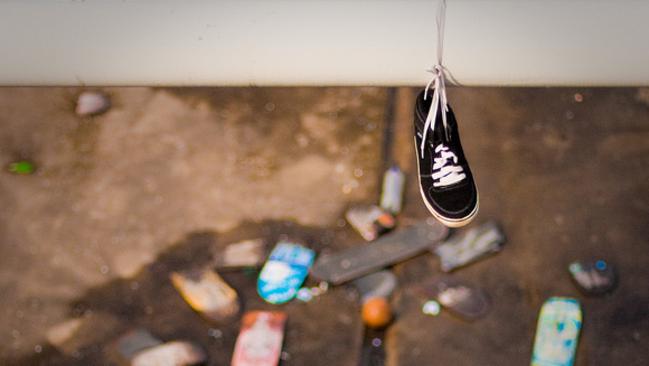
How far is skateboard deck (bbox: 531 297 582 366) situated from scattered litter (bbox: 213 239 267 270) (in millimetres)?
864

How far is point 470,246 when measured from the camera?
6.39 feet

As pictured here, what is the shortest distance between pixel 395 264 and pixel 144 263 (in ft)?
2.68

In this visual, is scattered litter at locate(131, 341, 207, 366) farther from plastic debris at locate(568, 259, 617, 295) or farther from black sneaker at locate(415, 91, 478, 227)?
plastic debris at locate(568, 259, 617, 295)

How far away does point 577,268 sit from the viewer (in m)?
1.87

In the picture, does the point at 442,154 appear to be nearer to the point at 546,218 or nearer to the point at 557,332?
the point at 546,218

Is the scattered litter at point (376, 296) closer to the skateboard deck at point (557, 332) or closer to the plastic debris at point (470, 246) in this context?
the plastic debris at point (470, 246)

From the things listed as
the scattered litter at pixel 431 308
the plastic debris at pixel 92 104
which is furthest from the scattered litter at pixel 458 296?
the plastic debris at pixel 92 104

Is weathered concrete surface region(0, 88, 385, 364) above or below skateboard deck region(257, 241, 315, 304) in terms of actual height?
above

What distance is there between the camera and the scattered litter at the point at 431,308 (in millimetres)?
1837

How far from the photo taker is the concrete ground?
1820mm

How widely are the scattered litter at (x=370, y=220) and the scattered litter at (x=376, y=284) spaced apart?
0.14 m

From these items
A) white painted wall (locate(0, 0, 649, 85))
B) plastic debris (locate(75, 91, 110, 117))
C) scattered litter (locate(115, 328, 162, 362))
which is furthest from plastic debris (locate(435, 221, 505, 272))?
plastic debris (locate(75, 91, 110, 117))

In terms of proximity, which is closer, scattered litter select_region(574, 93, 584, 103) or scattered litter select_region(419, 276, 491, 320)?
scattered litter select_region(419, 276, 491, 320)

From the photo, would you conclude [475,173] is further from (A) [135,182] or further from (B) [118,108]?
(B) [118,108]
